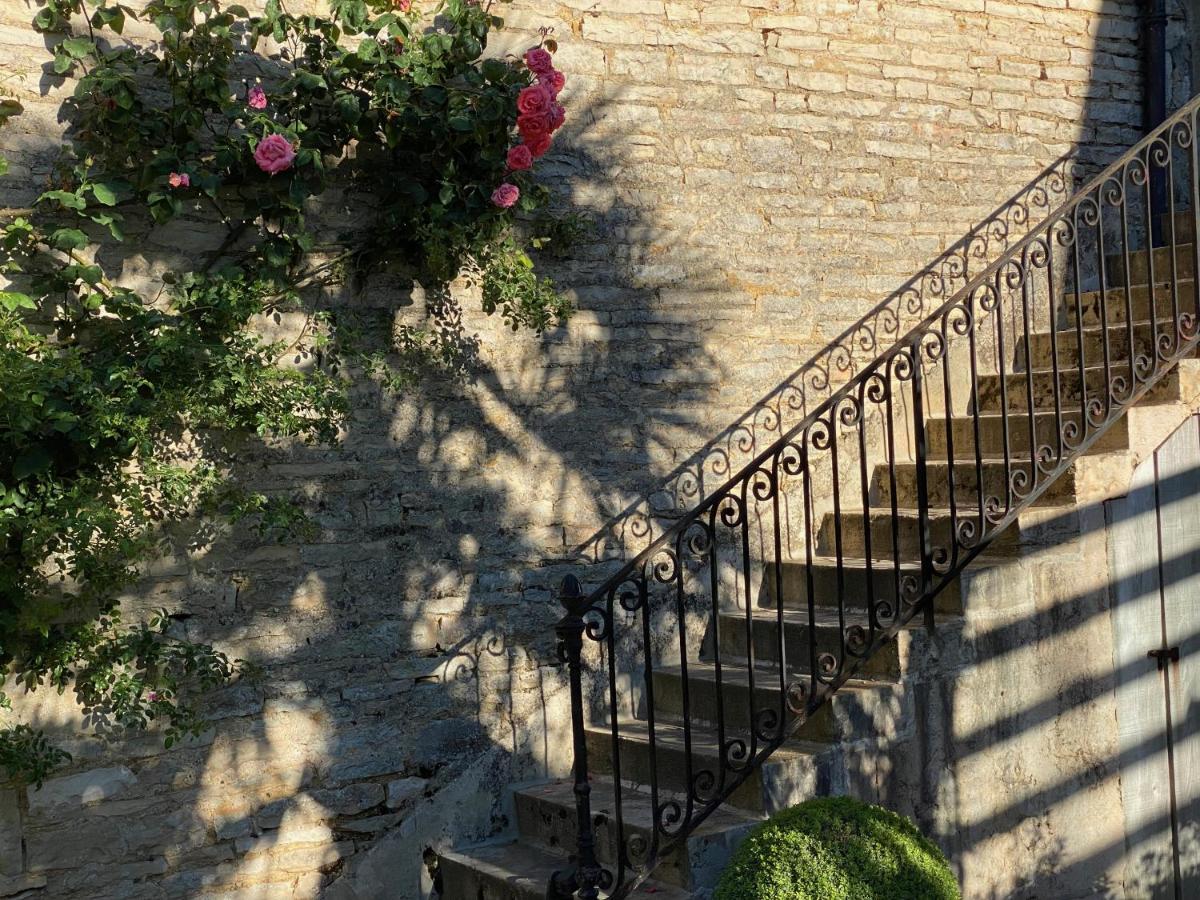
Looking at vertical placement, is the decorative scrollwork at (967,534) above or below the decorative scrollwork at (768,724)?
above

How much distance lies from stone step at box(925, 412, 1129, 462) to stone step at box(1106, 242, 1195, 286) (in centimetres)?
106

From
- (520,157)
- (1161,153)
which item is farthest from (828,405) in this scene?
(1161,153)

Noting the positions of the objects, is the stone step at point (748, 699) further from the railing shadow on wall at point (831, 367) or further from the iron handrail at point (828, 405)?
the railing shadow on wall at point (831, 367)

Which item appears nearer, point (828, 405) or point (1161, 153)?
point (828, 405)

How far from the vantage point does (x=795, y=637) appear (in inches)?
199

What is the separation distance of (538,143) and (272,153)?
0.96 metres

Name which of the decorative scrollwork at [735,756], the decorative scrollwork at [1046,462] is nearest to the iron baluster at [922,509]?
the decorative scrollwork at [1046,462]

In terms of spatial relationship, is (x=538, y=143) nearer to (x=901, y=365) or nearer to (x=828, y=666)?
(x=901, y=365)

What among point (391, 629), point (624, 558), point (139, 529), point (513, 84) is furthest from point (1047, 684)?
point (139, 529)

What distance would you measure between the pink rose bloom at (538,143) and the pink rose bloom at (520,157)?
1.0 inches

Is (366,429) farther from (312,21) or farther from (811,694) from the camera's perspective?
(811,694)

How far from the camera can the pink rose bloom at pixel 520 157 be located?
4871mm

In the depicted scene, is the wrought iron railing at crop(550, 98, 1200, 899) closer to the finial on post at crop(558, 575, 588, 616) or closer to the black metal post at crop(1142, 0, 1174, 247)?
the finial on post at crop(558, 575, 588, 616)

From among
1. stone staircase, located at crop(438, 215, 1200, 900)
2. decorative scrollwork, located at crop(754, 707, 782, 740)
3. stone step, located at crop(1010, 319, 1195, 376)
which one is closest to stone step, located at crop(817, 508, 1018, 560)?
stone staircase, located at crop(438, 215, 1200, 900)
